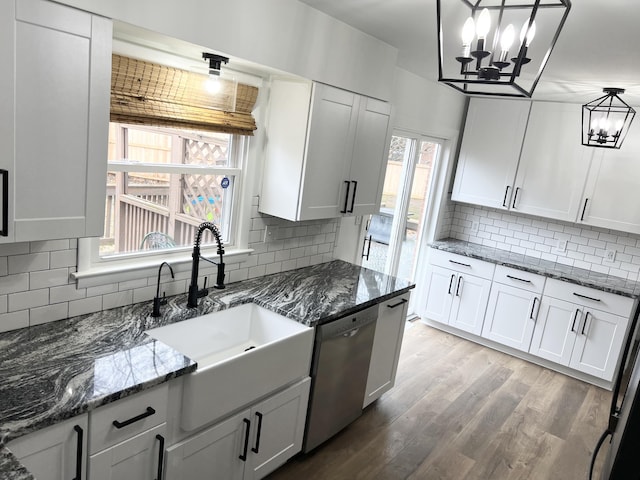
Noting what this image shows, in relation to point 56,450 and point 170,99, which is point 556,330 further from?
point 56,450

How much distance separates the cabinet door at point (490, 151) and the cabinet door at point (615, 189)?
2.24 feet

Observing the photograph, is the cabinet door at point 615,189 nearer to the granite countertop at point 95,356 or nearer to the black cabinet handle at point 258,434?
the granite countertop at point 95,356

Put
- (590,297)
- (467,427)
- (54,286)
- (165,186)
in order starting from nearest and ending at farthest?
(54,286), (165,186), (467,427), (590,297)

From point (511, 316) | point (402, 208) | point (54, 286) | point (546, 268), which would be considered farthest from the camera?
point (402, 208)

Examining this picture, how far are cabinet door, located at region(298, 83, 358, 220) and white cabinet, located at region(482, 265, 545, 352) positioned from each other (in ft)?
7.31

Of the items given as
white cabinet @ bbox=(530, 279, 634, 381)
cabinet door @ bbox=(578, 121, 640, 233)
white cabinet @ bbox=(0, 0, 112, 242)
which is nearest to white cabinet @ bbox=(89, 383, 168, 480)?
white cabinet @ bbox=(0, 0, 112, 242)

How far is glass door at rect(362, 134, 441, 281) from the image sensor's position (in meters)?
4.41

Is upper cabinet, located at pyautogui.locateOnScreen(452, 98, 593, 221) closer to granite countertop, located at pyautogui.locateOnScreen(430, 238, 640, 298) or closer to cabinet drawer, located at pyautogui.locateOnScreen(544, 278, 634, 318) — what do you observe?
granite countertop, located at pyautogui.locateOnScreen(430, 238, 640, 298)

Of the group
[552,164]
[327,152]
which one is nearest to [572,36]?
[327,152]

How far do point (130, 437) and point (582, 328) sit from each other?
379cm

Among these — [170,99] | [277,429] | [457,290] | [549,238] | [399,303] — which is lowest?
[277,429]

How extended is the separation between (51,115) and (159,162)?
0.84 meters

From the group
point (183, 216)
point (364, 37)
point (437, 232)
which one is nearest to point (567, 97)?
point (437, 232)

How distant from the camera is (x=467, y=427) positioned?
11.0 ft
